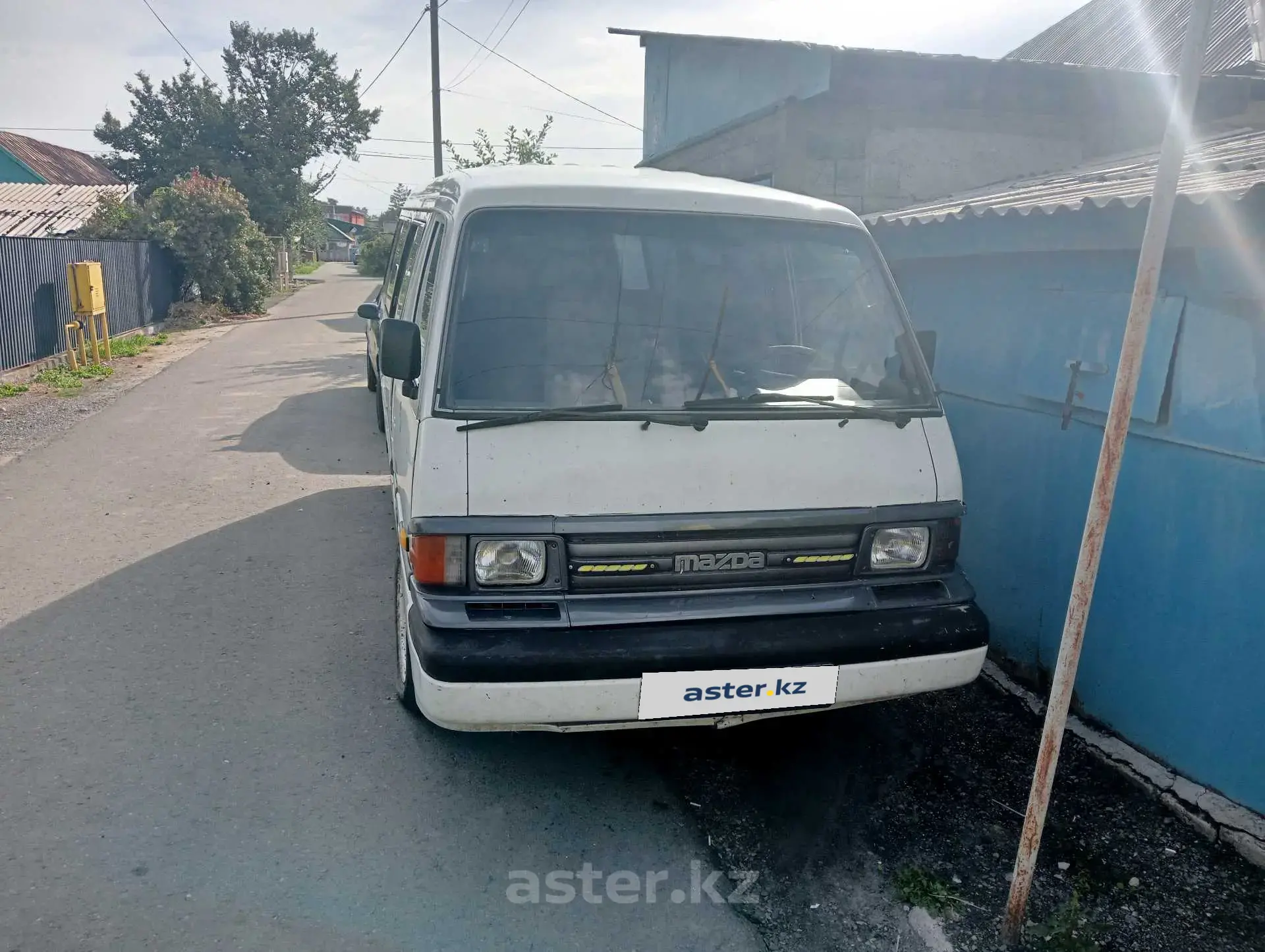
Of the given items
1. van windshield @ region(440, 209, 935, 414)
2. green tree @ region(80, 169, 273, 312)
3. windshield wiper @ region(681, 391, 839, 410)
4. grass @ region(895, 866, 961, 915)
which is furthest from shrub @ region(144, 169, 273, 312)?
grass @ region(895, 866, 961, 915)

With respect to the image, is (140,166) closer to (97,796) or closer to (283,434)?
(283,434)

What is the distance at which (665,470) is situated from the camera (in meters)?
3.14

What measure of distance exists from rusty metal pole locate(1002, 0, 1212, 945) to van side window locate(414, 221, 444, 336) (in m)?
2.37

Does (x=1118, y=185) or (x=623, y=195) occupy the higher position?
(x=1118, y=185)

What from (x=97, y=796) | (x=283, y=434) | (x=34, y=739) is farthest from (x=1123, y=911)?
(x=283, y=434)

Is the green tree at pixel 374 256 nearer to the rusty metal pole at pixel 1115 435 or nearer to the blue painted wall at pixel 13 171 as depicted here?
the blue painted wall at pixel 13 171

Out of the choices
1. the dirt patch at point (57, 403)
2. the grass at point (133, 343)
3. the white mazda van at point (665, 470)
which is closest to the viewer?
the white mazda van at point (665, 470)

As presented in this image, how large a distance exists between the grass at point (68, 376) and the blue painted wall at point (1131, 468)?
11.1 metres

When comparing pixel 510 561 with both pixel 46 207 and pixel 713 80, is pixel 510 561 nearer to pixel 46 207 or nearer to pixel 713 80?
pixel 713 80

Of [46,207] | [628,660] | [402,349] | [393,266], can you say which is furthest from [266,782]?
[46,207]

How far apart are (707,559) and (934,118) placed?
7.86 meters

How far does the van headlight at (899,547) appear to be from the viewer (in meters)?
3.32

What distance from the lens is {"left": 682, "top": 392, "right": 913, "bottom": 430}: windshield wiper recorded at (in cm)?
337

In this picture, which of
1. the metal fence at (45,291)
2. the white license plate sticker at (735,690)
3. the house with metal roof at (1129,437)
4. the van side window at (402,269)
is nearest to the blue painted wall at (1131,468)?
the house with metal roof at (1129,437)
